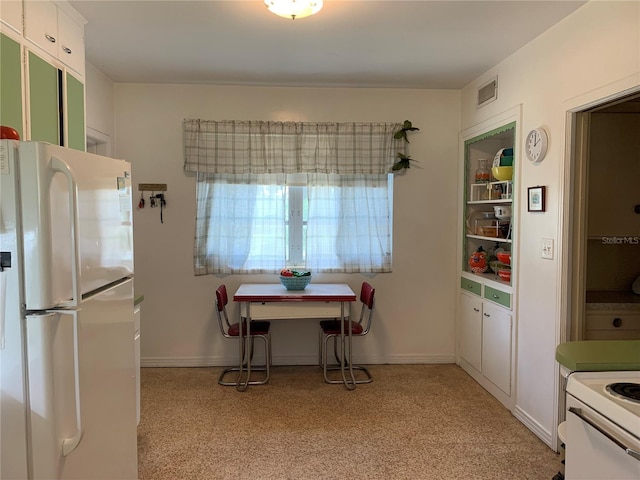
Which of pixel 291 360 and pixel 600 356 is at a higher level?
pixel 600 356

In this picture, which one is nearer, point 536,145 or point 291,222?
point 536,145

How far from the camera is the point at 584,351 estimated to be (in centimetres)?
182

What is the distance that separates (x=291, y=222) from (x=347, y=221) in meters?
0.51

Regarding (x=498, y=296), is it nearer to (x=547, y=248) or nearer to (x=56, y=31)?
(x=547, y=248)

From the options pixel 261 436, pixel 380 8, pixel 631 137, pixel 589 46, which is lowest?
pixel 261 436

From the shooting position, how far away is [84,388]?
1522 millimetres

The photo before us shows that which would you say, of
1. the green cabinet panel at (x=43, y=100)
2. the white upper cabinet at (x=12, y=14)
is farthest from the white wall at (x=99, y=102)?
the white upper cabinet at (x=12, y=14)

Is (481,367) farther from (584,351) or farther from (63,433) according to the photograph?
(63,433)

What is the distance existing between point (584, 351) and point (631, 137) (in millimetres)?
1919

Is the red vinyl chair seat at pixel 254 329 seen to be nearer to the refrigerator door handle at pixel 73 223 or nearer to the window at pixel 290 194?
the window at pixel 290 194

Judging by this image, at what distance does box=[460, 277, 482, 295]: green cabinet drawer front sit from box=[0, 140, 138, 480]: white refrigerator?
9.46 feet

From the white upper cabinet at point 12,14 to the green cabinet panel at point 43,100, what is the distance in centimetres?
13

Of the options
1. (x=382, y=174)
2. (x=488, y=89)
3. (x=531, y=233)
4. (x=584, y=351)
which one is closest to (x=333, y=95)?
(x=382, y=174)

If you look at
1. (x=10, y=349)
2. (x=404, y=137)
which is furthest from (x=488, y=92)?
(x=10, y=349)
